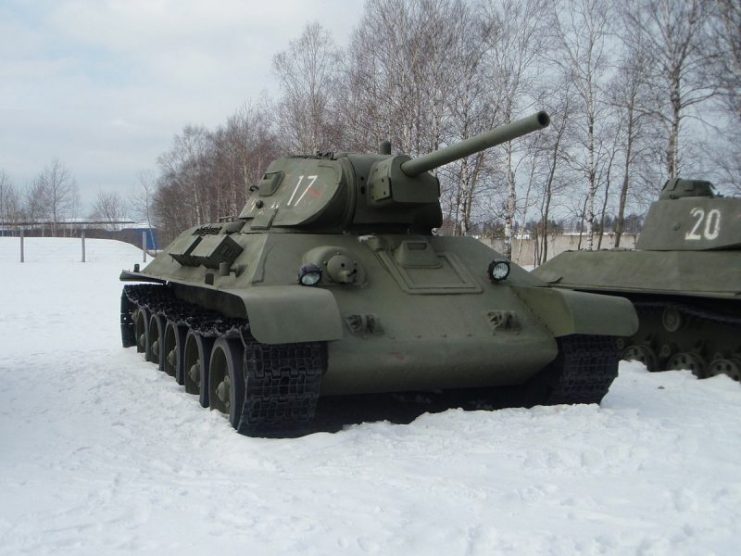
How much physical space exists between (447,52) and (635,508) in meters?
18.2

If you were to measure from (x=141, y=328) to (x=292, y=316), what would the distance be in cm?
632

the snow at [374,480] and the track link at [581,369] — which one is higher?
the track link at [581,369]

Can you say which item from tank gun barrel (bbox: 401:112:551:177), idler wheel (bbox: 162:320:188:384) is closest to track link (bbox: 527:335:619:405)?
tank gun barrel (bbox: 401:112:551:177)

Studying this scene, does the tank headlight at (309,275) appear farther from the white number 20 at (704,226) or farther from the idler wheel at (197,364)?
the white number 20 at (704,226)

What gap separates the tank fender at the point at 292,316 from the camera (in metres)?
A: 6.23

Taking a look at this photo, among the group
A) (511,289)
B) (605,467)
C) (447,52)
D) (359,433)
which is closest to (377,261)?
(511,289)

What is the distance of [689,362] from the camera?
423 inches

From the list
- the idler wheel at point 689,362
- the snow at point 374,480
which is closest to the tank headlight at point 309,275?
the snow at point 374,480

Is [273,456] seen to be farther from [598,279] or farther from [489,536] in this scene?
[598,279]

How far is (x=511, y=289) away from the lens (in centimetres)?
821

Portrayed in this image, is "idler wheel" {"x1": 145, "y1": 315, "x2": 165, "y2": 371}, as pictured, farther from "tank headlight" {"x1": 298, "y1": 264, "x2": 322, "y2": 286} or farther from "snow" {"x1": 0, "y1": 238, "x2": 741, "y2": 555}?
"tank headlight" {"x1": 298, "y1": 264, "x2": 322, "y2": 286}

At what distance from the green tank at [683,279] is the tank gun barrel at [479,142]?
406 cm

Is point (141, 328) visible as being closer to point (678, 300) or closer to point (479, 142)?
point (479, 142)

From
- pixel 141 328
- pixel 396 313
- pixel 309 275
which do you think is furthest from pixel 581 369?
pixel 141 328
